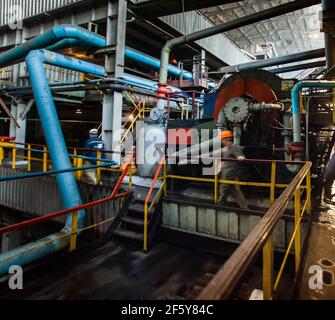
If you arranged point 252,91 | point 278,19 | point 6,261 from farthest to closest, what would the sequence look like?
1. point 278,19
2. point 252,91
3. point 6,261

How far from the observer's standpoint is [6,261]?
443cm

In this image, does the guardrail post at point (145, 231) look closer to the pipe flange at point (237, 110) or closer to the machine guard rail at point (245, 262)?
the pipe flange at point (237, 110)

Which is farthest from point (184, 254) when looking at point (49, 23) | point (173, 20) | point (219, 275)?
point (49, 23)

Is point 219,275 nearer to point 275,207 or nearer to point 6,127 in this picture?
point 275,207

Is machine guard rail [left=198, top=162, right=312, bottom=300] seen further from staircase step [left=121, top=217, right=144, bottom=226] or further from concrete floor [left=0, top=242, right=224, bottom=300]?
staircase step [left=121, top=217, right=144, bottom=226]

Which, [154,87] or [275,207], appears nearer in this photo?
[275,207]

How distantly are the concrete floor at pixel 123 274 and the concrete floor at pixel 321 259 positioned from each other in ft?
5.39

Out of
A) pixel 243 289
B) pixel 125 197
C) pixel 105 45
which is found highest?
pixel 105 45

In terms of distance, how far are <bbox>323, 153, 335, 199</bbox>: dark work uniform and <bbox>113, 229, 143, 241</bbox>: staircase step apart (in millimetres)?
5710

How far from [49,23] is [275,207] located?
48.5 feet

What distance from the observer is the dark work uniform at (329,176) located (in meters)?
7.09

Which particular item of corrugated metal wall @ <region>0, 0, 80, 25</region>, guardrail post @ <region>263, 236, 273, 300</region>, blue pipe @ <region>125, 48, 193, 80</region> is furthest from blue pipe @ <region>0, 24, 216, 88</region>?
guardrail post @ <region>263, 236, 273, 300</region>

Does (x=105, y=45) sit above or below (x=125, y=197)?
above

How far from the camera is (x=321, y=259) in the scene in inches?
143
